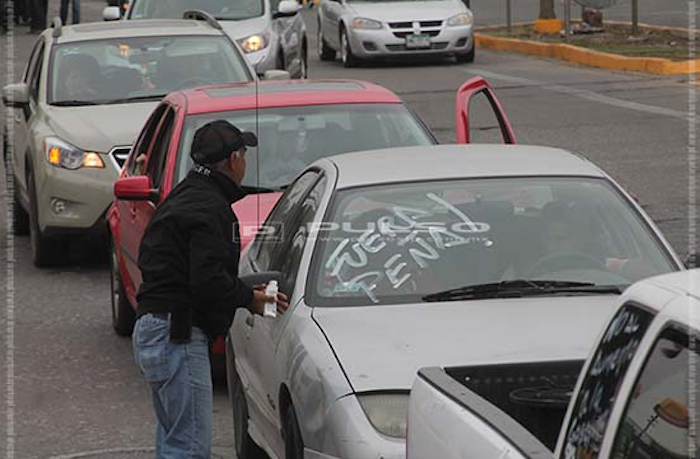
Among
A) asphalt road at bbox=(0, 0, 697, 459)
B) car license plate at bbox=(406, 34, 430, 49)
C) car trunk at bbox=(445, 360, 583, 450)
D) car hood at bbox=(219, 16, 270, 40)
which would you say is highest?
car trunk at bbox=(445, 360, 583, 450)

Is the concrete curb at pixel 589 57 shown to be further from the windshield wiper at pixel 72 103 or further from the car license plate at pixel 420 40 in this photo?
the windshield wiper at pixel 72 103

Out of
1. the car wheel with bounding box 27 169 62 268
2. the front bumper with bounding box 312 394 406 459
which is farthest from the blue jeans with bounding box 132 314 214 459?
the car wheel with bounding box 27 169 62 268

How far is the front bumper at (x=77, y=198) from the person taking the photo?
1288cm

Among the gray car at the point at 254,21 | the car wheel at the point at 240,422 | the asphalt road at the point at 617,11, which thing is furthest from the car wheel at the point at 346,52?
Answer: the car wheel at the point at 240,422

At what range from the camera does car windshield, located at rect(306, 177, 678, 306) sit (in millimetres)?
6934

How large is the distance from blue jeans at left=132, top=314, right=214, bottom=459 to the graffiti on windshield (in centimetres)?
65

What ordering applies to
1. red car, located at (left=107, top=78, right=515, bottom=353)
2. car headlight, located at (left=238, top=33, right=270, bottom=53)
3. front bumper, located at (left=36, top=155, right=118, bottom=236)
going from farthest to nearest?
car headlight, located at (left=238, top=33, right=270, bottom=53) < front bumper, located at (left=36, top=155, right=118, bottom=236) < red car, located at (left=107, top=78, right=515, bottom=353)

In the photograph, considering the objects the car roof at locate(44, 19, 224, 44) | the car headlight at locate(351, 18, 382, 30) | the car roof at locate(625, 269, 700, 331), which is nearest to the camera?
the car roof at locate(625, 269, 700, 331)

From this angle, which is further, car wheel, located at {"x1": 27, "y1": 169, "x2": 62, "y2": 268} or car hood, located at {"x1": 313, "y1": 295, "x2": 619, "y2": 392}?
car wheel, located at {"x1": 27, "y1": 169, "x2": 62, "y2": 268}

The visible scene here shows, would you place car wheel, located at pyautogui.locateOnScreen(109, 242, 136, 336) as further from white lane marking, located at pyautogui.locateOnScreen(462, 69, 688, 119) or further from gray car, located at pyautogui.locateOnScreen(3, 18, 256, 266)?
white lane marking, located at pyautogui.locateOnScreen(462, 69, 688, 119)

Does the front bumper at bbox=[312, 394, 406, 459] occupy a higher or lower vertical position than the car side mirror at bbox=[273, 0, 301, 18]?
lower

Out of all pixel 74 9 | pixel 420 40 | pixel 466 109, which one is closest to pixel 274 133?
pixel 466 109

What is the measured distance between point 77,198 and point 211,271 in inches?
262

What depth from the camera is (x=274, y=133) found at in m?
10.3
